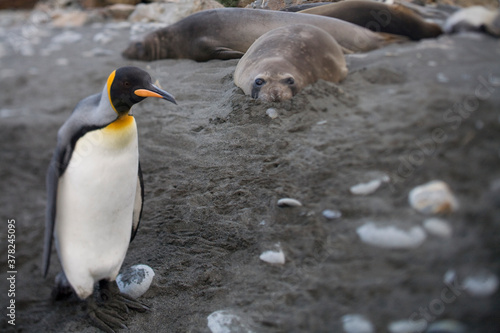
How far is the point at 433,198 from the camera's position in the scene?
1.03 meters

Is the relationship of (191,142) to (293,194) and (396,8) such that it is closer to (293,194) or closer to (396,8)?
(293,194)

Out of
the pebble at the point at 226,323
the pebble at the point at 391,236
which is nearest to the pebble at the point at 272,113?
the pebble at the point at 391,236

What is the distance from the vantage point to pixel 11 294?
5.14ft

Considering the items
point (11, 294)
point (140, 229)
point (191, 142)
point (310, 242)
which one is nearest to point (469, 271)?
point (310, 242)

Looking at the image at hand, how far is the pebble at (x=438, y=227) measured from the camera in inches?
39.2

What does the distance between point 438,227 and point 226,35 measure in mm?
1379

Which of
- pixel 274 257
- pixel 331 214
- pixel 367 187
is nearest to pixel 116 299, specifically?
pixel 274 257

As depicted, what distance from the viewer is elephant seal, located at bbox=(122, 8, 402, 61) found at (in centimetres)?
149

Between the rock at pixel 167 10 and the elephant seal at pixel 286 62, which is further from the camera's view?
the rock at pixel 167 10

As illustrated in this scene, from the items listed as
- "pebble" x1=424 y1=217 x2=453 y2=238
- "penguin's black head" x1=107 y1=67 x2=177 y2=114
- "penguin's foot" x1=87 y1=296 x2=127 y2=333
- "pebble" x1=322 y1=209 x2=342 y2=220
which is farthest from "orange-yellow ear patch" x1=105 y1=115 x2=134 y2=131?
"pebble" x1=424 y1=217 x2=453 y2=238

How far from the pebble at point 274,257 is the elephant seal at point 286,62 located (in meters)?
0.55

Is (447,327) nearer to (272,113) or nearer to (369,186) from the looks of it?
(369,186)

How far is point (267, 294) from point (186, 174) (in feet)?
2.40

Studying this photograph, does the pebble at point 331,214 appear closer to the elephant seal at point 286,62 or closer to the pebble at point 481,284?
the pebble at point 481,284
